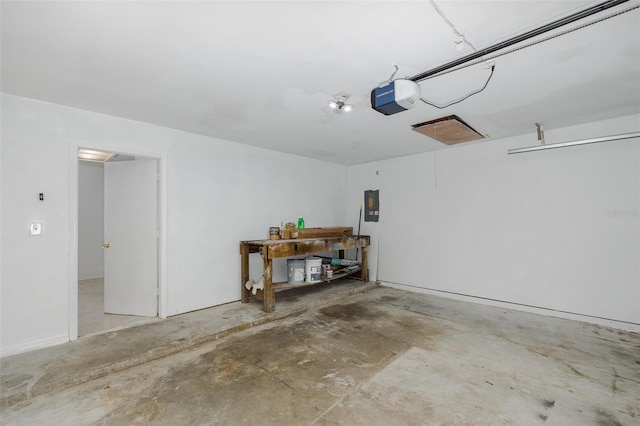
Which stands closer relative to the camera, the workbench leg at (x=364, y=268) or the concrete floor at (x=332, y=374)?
the concrete floor at (x=332, y=374)

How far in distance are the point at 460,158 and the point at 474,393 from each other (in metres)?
3.73

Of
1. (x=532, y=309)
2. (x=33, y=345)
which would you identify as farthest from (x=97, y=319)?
(x=532, y=309)

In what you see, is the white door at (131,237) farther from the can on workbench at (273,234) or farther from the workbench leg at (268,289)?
the can on workbench at (273,234)

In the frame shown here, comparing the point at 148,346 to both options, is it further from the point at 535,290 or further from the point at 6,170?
the point at 535,290

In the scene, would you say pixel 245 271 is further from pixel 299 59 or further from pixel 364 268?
pixel 299 59

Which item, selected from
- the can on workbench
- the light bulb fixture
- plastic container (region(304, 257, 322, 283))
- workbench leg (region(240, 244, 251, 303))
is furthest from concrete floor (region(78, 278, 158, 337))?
the light bulb fixture

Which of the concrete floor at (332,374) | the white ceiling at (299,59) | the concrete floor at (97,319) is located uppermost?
the white ceiling at (299,59)

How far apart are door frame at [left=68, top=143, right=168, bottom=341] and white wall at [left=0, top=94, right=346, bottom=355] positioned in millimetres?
14

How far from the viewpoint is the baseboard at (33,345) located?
109 inches

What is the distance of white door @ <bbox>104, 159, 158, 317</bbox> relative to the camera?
3.87 metres

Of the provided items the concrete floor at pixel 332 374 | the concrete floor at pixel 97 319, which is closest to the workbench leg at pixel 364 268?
the concrete floor at pixel 332 374

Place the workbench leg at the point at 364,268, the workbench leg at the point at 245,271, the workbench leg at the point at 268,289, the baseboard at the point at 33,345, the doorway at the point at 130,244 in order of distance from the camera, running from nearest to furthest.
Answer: the baseboard at the point at 33,345 < the doorway at the point at 130,244 < the workbench leg at the point at 268,289 < the workbench leg at the point at 245,271 < the workbench leg at the point at 364,268

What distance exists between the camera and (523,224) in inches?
171

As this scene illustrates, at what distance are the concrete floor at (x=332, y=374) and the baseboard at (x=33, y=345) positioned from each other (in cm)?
10
